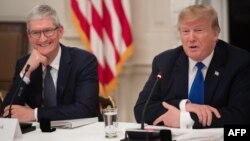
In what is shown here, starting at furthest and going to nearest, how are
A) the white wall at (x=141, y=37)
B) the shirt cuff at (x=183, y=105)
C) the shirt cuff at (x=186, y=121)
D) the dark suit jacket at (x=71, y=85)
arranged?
the white wall at (x=141, y=37)
the dark suit jacket at (x=71, y=85)
the shirt cuff at (x=183, y=105)
the shirt cuff at (x=186, y=121)

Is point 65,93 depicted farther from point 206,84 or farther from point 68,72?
point 206,84

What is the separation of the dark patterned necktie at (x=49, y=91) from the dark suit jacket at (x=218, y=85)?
631 millimetres

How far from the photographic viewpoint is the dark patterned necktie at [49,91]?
2.96 meters

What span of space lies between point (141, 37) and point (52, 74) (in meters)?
1.87

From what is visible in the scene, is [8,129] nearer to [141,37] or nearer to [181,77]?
[181,77]

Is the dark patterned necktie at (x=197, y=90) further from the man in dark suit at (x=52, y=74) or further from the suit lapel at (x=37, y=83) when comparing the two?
the suit lapel at (x=37, y=83)

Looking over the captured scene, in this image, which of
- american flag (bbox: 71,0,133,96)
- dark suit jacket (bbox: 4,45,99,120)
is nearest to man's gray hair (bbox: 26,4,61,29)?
dark suit jacket (bbox: 4,45,99,120)

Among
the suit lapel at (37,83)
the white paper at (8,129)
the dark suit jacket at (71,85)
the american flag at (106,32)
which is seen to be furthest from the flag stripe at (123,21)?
the white paper at (8,129)

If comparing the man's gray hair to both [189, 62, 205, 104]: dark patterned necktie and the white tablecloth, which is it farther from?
[189, 62, 205, 104]: dark patterned necktie

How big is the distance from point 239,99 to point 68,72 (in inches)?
45.8

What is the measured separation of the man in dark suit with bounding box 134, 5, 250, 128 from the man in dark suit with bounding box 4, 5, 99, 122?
0.43m

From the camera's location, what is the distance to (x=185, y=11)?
262 cm

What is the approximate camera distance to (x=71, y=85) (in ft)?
9.75

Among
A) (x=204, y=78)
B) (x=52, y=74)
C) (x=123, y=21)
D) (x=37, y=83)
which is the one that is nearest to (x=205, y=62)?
(x=204, y=78)
